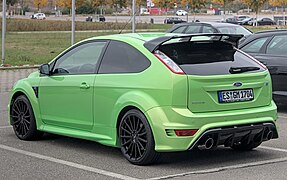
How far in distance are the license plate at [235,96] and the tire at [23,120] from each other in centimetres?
295

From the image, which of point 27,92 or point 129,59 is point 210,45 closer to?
point 129,59

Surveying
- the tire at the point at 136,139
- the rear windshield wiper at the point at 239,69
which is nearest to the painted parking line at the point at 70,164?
the tire at the point at 136,139

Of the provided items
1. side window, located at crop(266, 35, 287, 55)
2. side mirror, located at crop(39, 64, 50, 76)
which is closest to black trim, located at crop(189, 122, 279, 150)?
side mirror, located at crop(39, 64, 50, 76)

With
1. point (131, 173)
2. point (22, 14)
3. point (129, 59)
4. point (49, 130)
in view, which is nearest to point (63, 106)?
point (49, 130)

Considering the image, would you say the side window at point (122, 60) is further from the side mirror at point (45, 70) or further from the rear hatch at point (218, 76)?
the side mirror at point (45, 70)

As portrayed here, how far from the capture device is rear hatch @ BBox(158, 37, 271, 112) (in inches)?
287

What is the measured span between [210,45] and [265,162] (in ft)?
5.02

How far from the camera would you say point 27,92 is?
916 centimetres

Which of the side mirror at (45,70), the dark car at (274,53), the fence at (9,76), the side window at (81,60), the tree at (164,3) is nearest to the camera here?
the side window at (81,60)

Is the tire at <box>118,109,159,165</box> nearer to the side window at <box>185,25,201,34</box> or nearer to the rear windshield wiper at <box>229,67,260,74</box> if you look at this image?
the rear windshield wiper at <box>229,67,260,74</box>

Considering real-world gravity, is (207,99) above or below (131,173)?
above

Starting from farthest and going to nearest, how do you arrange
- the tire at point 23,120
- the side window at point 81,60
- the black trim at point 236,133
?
the tire at point 23,120 < the side window at point 81,60 < the black trim at point 236,133

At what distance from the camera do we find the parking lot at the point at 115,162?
7.09 m

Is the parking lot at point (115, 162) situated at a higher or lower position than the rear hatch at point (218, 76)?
lower
